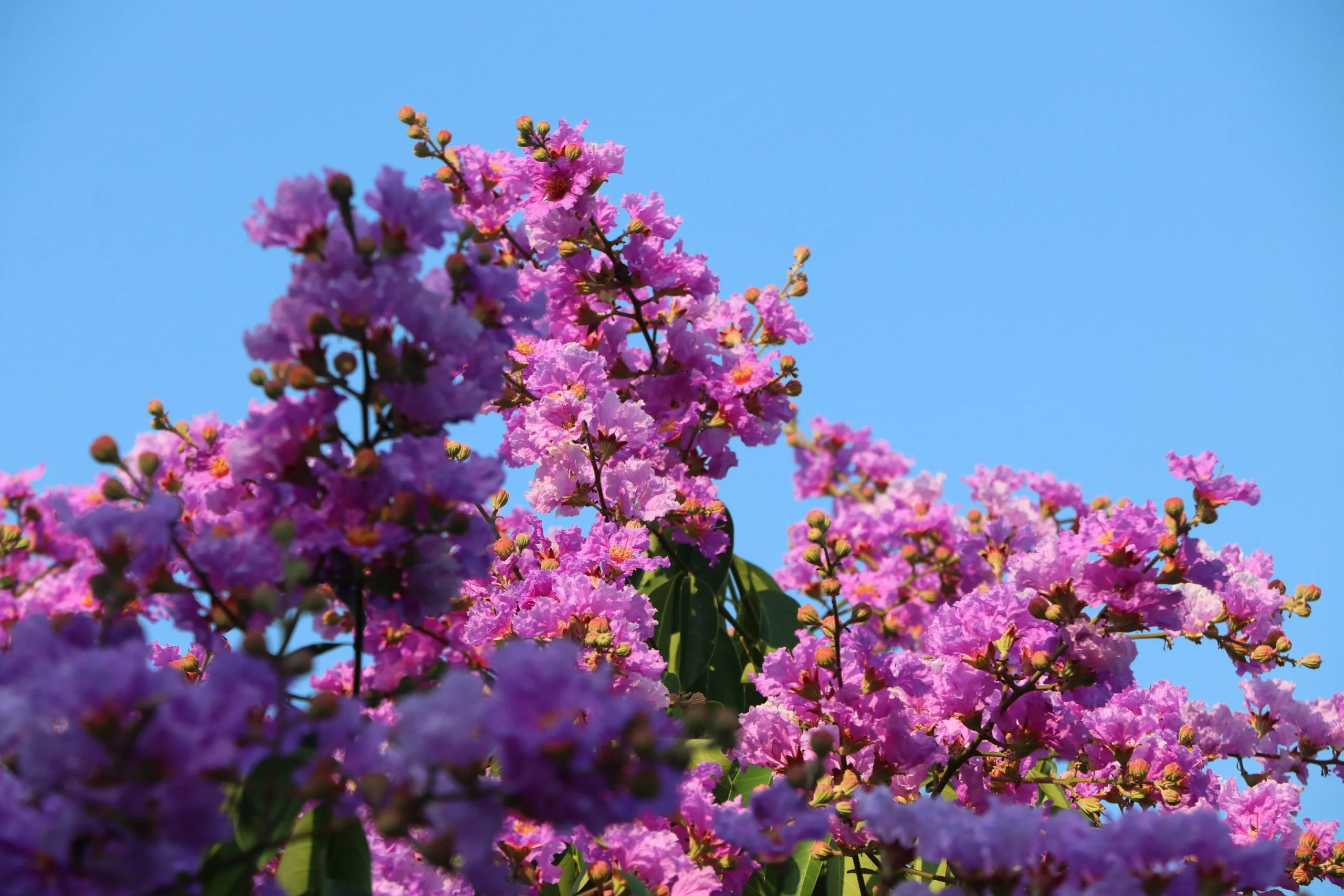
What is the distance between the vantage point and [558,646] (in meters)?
0.90

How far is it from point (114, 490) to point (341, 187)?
1.49ft

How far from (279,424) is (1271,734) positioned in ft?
7.61

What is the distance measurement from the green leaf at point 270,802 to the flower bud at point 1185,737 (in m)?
1.79

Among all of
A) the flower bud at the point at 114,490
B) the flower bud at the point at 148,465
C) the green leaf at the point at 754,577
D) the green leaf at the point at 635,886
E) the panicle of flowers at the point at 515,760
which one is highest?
the green leaf at the point at 754,577

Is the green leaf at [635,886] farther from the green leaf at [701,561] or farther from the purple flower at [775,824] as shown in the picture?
the green leaf at [701,561]

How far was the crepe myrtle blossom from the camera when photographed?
2.93ft

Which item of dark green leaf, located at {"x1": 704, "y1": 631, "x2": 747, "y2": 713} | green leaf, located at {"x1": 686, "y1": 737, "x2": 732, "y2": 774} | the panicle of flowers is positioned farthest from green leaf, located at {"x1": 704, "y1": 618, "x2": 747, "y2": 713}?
the panicle of flowers

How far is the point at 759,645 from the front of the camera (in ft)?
8.40

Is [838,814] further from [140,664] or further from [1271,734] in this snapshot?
[1271,734]

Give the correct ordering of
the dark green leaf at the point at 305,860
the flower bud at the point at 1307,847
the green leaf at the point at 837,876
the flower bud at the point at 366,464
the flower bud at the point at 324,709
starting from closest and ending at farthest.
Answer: the flower bud at the point at 324,709
the flower bud at the point at 366,464
the dark green leaf at the point at 305,860
the green leaf at the point at 837,876
the flower bud at the point at 1307,847

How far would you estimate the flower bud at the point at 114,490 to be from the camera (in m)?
1.25

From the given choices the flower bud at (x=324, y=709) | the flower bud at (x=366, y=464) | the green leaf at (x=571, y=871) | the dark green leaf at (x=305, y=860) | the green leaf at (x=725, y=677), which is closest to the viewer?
the flower bud at (x=324, y=709)

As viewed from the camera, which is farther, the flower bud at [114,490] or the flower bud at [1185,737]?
the flower bud at [1185,737]

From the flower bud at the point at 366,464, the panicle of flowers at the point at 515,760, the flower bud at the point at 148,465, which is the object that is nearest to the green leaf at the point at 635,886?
the panicle of flowers at the point at 515,760
